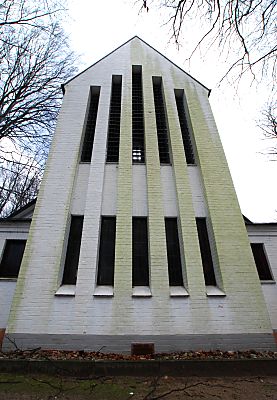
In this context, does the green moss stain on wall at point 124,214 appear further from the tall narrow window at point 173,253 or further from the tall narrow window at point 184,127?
the tall narrow window at point 184,127

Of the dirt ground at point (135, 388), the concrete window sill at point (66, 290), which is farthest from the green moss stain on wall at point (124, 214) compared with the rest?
the dirt ground at point (135, 388)

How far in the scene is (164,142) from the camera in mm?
10227

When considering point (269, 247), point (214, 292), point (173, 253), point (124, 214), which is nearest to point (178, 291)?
point (214, 292)

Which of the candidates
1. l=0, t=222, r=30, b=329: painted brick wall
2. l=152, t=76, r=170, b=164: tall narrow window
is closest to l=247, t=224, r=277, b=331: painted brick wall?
l=152, t=76, r=170, b=164: tall narrow window

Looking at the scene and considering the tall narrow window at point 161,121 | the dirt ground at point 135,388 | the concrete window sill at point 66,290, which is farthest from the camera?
the tall narrow window at point 161,121

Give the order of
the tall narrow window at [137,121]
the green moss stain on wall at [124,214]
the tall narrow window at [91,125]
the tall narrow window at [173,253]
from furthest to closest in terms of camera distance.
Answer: the tall narrow window at [137,121]
the tall narrow window at [91,125]
the tall narrow window at [173,253]
the green moss stain on wall at [124,214]

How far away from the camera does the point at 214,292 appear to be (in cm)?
702

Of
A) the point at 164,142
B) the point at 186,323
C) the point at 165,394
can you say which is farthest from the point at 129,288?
the point at 164,142

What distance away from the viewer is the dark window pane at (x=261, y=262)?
8.60 metres

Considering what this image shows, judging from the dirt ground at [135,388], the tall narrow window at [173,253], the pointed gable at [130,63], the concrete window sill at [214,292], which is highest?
the pointed gable at [130,63]

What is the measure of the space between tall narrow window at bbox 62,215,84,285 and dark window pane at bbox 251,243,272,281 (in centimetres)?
639

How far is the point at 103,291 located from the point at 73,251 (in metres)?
1.64

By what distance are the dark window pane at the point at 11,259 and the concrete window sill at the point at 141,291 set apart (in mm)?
4316

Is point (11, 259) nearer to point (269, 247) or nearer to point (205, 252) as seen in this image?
point (205, 252)
